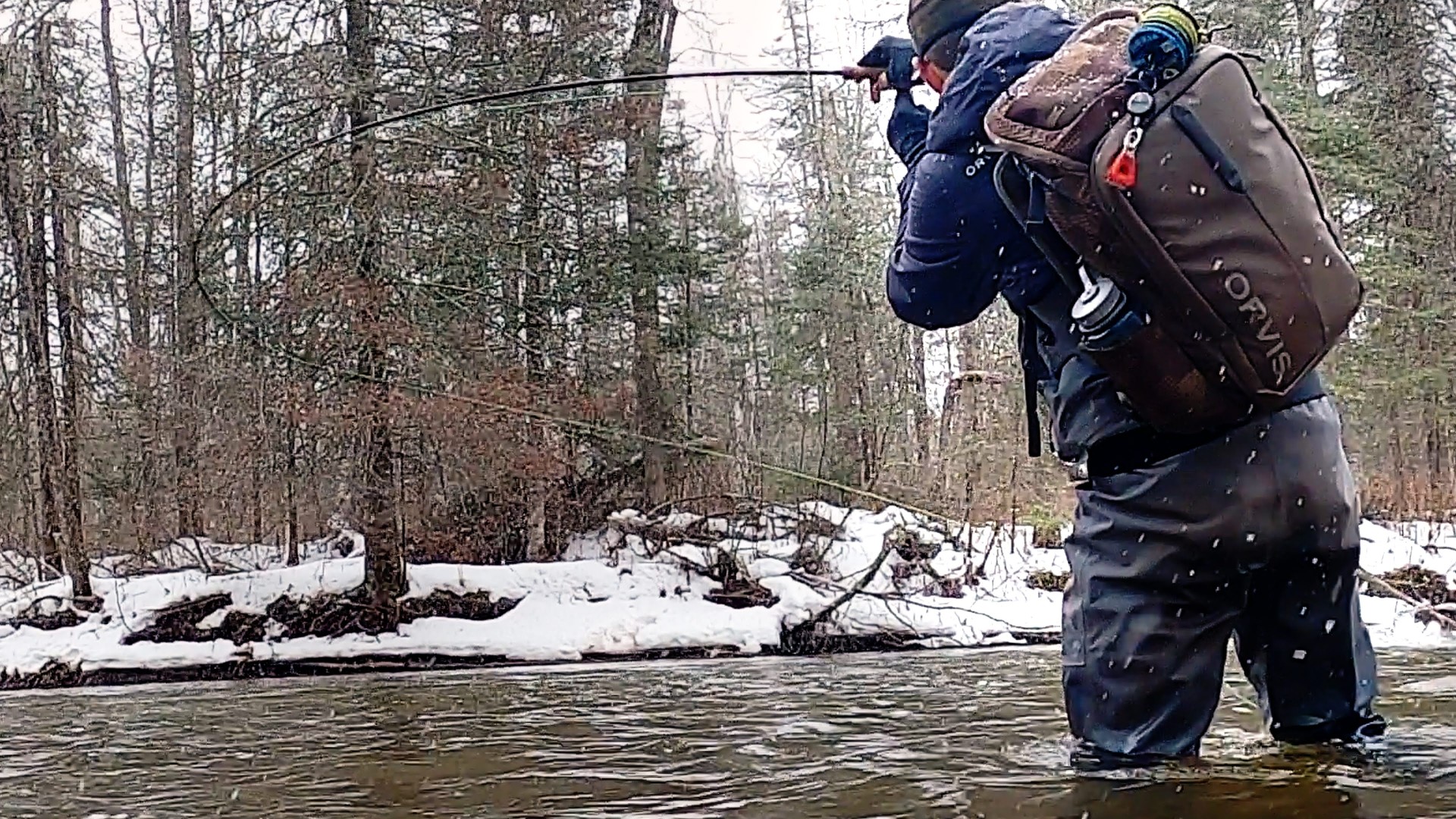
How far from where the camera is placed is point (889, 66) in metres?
2.75

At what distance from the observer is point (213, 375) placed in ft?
35.6

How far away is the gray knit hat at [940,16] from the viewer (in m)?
2.45

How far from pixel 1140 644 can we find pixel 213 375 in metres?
10.0

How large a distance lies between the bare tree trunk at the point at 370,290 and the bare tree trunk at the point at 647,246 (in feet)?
9.13

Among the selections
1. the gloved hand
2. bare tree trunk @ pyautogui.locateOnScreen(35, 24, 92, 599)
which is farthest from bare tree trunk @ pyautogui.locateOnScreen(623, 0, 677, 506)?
the gloved hand

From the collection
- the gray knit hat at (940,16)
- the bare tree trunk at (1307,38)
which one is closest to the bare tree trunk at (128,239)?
the gray knit hat at (940,16)

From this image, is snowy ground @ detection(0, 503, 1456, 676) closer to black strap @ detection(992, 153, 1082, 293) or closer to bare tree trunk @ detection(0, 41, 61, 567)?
bare tree trunk @ detection(0, 41, 61, 567)

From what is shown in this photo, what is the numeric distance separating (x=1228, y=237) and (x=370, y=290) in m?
9.11

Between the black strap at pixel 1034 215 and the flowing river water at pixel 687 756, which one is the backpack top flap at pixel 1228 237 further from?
the flowing river water at pixel 687 756

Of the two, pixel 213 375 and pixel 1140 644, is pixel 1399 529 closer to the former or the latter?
pixel 213 375

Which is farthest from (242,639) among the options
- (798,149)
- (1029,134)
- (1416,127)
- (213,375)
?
(1416,127)

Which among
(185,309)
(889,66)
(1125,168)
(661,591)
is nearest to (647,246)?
(661,591)

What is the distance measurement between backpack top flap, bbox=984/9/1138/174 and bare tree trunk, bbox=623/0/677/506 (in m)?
10.5

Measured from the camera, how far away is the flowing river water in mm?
2193
